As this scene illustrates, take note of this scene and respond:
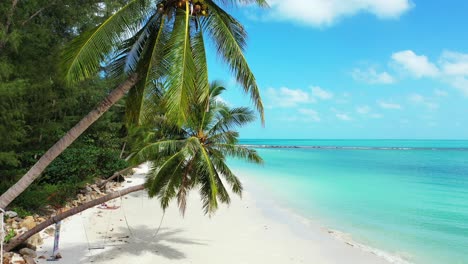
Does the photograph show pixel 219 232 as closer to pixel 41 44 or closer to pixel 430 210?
pixel 41 44

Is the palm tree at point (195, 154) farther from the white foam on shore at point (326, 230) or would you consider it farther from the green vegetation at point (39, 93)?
the white foam on shore at point (326, 230)

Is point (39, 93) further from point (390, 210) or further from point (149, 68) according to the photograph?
point (390, 210)

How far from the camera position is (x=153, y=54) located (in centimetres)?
614

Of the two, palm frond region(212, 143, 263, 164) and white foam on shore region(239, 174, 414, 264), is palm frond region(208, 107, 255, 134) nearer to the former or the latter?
palm frond region(212, 143, 263, 164)

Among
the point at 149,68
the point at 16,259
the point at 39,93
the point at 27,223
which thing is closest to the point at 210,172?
the point at 149,68

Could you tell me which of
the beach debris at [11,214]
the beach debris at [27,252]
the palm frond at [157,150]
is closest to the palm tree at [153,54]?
the palm frond at [157,150]

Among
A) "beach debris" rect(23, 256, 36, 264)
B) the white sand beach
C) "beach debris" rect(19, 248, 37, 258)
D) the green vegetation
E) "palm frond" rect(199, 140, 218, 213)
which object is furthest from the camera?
the white sand beach

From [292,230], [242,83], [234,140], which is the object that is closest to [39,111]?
[234,140]

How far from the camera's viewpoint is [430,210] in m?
18.9

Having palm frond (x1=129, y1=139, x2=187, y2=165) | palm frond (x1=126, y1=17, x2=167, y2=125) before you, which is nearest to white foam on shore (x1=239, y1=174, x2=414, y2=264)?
palm frond (x1=129, y1=139, x2=187, y2=165)

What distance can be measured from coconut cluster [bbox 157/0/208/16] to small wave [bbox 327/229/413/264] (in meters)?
9.22

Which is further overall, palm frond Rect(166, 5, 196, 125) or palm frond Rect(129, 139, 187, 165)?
palm frond Rect(129, 139, 187, 165)

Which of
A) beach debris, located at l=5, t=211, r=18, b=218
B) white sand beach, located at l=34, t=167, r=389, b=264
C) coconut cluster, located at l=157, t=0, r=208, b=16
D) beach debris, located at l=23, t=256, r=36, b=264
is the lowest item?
white sand beach, located at l=34, t=167, r=389, b=264

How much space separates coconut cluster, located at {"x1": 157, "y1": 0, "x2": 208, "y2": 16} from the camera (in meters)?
6.08
